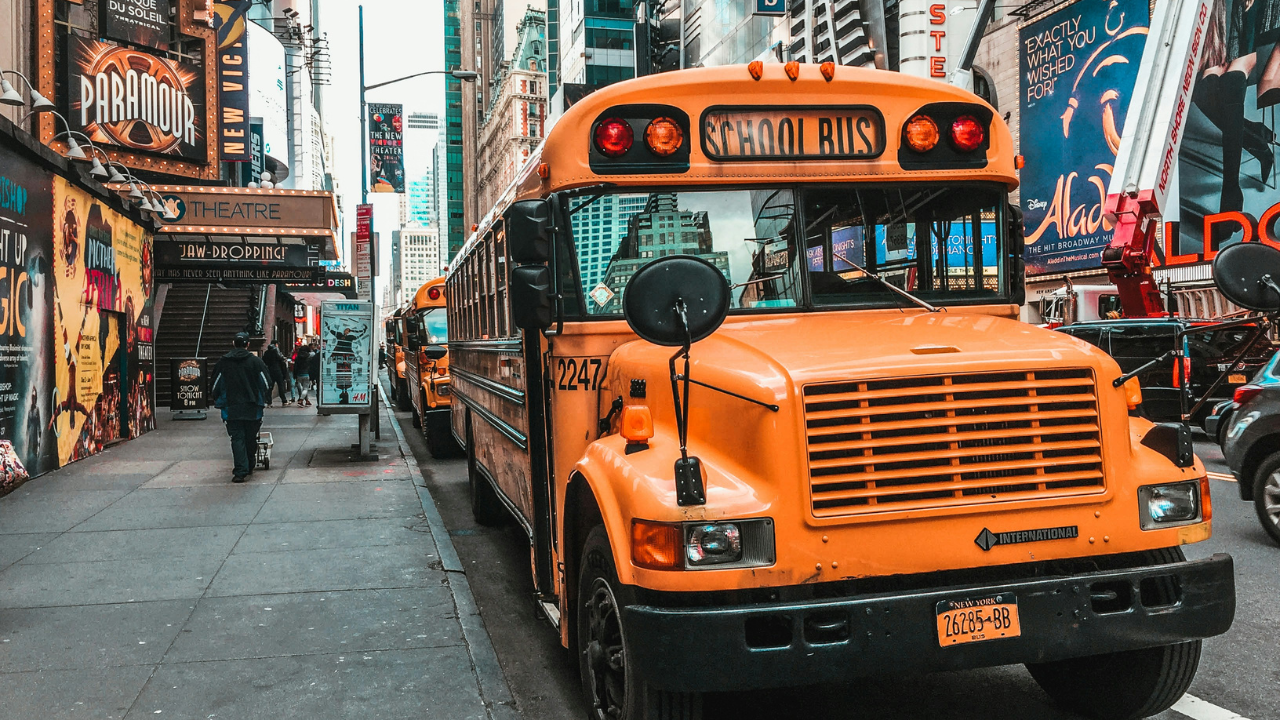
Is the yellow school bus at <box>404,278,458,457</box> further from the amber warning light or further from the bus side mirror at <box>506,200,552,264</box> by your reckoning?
the amber warning light

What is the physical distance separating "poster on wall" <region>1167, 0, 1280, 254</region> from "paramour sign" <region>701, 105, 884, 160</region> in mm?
24354

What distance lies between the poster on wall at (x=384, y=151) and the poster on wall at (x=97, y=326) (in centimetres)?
564

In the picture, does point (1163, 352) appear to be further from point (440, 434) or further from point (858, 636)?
point (858, 636)

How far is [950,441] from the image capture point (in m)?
3.47

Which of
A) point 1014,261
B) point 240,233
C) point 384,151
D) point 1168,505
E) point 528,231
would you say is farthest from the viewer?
point 384,151

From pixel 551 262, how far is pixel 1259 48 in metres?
27.3

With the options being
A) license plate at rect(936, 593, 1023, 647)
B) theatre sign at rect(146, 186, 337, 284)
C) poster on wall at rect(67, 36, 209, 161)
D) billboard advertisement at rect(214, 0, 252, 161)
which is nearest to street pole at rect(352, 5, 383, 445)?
theatre sign at rect(146, 186, 337, 284)

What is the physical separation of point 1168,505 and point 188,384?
20.4m

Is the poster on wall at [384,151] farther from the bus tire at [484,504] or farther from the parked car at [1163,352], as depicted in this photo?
the parked car at [1163,352]

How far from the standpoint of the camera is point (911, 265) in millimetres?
4707

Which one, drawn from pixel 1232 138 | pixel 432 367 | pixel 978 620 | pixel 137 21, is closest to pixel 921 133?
pixel 978 620

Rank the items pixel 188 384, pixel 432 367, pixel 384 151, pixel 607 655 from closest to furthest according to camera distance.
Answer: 1. pixel 607 655
2. pixel 432 367
3. pixel 188 384
4. pixel 384 151

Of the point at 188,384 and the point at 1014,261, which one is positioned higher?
the point at 1014,261

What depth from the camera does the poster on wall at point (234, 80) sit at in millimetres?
27047
